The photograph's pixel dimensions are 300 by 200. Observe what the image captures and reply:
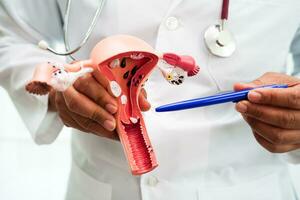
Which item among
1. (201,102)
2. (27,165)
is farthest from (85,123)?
(27,165)

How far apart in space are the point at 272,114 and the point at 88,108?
0.21m

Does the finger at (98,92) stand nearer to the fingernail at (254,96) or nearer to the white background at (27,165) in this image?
the fingernail at (254,96)

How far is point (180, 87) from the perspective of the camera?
54 centimetres

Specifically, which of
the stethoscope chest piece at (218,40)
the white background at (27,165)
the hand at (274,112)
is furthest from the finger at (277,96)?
the white background at (27,165)

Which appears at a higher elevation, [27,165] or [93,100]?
[93,100]

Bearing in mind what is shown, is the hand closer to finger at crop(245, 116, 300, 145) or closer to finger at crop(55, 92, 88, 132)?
finger at crop(245, 116, 300, 145)

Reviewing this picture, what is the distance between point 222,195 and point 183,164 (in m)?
0.08

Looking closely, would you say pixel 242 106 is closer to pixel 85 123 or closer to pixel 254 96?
pixel 254 96

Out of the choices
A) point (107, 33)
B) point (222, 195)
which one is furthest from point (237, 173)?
point (107, 33)

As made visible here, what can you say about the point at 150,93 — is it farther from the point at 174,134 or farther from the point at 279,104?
the point at 279,104

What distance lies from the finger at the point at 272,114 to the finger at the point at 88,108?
0.15 m

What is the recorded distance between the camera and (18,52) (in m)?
0.52

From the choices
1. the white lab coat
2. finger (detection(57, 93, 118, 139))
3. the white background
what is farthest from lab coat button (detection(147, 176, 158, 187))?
the white background

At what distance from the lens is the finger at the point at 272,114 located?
418mm
